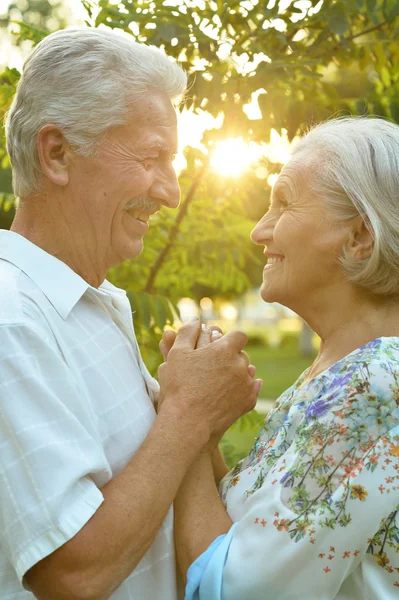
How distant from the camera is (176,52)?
3.31 metres

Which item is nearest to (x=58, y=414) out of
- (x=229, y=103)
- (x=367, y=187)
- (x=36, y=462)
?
(x=36, y=462)

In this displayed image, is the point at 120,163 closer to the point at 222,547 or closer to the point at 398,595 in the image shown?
the point at 222,547

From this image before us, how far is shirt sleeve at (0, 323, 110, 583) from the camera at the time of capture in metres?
1.79

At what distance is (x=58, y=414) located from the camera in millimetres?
1862

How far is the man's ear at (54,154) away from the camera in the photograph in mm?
2338

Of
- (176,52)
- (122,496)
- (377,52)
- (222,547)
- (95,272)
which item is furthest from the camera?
(377,52)

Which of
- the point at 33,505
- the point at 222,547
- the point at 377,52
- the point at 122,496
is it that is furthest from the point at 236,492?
the point at 377,52

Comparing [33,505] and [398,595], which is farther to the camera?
[398,595]

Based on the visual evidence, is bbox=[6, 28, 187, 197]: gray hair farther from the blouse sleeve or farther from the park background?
the blouse sleeve

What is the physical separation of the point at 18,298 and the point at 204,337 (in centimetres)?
64

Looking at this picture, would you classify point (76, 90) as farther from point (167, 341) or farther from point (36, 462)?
point (36, 462)

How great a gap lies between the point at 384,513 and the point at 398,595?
0.77ft

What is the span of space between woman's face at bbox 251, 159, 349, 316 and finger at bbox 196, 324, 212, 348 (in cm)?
23

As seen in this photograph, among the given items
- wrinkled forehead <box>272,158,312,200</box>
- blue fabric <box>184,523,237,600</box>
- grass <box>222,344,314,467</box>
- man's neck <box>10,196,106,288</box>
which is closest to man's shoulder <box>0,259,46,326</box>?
man's neck <box>10,196,106,288</box>
